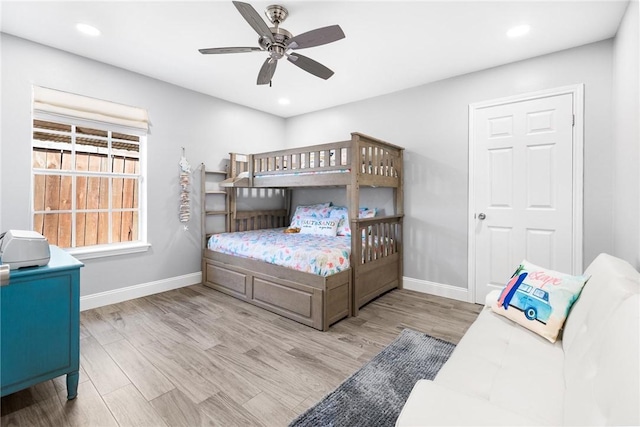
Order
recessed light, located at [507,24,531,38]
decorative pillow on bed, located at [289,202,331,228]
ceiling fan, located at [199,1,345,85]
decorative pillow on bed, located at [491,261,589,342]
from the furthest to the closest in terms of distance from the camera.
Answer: decorative pillow on bed, located at [289,202,331,228], recessed light, located at [507,24,531,38], ceiling fan, located at [199,1,345,85], decorative pillow on bed, located at [491,261,589,342]

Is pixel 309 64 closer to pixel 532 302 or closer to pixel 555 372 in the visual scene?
pixel 532 302

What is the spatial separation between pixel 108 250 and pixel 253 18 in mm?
2777

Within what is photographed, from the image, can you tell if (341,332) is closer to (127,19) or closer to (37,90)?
(127,19)

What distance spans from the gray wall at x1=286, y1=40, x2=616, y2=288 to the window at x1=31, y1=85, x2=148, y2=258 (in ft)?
9.37

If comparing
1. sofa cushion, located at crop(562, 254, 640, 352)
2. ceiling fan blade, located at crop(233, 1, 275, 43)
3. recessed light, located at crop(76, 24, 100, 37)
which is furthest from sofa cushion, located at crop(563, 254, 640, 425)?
recessed light, located at crop(76, 24, 100, 37)

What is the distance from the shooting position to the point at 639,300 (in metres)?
0.87

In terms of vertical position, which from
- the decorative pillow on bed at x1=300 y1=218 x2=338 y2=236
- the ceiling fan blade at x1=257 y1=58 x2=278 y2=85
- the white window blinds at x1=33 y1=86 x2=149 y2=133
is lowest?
the decorative pillow on bed at x1=300 y1=218 x2=338 y2=236

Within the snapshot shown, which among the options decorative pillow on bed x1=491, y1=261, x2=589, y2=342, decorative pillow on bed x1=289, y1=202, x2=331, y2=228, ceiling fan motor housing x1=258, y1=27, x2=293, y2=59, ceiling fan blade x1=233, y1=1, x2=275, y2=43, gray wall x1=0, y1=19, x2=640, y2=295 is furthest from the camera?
decorative pillow on bed x1=289, y1=202, x2=331, y2=228

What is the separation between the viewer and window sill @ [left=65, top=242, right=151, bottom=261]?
2.94 metres

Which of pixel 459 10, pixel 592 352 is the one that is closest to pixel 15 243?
pixel 592 352

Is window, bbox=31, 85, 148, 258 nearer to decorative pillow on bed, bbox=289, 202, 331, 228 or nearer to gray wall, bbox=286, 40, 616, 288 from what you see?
decorative pillow on bed, bbox=289, 202, 331, 228

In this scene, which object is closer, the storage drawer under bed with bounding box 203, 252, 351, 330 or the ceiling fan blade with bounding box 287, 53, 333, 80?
the ceiling fan blade with bounding box 287, 53, 333, 80

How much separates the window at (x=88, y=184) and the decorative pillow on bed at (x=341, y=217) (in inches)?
93.1

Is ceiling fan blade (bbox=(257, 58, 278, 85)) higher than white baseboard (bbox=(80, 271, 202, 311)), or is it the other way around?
ceiling fan blade (bbox=(257, 58, 278, 85))
